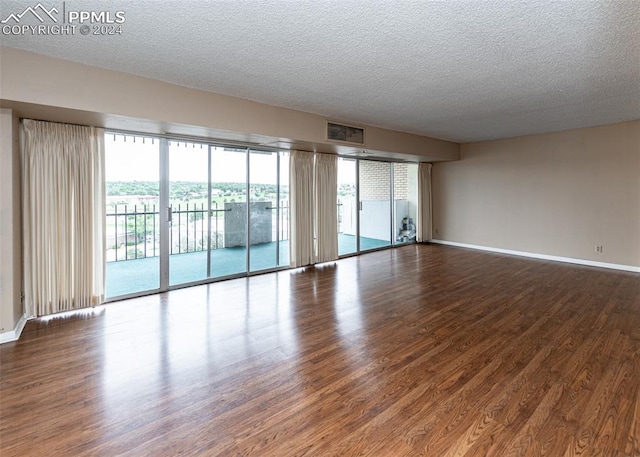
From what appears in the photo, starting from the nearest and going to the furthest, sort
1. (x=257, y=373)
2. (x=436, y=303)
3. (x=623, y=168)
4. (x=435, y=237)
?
(x=257, y=373) → (x=436, y=303) → (x=623, y=168) → (x=435, y=237)

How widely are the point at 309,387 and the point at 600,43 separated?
3.52 metres

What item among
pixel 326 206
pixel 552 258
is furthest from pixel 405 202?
pixel 552 258

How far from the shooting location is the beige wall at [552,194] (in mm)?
5617

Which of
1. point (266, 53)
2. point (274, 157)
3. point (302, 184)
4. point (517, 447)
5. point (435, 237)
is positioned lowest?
point (517, 447)

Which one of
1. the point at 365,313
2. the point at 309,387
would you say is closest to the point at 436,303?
the point at 365,313

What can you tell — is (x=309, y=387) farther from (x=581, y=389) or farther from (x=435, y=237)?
(x=435, y=237)

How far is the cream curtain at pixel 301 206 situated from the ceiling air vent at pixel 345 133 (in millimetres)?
849

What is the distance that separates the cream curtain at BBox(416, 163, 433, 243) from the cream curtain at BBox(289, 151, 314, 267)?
3578mm

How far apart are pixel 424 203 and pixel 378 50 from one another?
6.08 meters

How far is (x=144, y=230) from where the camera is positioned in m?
4.75

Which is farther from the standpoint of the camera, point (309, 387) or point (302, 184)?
point (302, 184)

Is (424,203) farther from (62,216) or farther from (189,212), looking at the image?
(62,216)

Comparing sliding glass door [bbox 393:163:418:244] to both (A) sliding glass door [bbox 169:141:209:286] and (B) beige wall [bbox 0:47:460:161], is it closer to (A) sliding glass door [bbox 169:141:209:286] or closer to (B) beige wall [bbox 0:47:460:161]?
(B) beige wall [bbox 0:47:460:161]

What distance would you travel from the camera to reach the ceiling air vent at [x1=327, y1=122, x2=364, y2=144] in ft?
16.6
